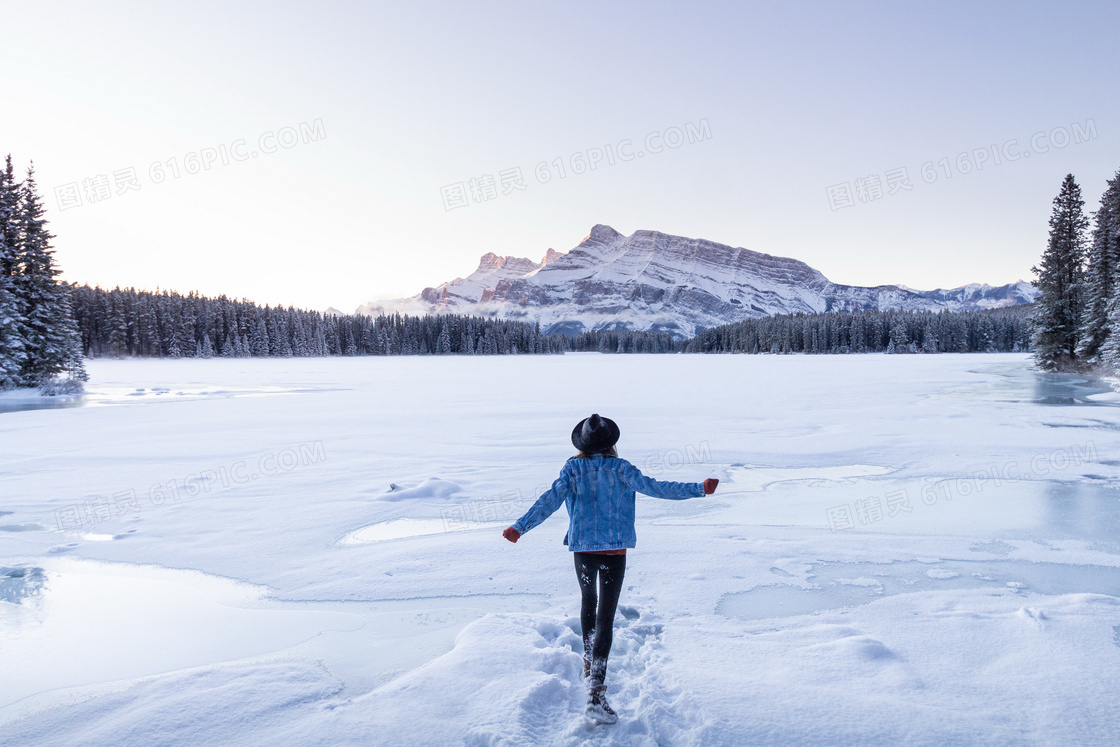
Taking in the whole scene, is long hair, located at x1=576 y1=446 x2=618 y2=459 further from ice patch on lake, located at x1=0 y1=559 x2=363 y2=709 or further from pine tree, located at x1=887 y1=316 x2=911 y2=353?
pine tree, located at x1=887 y1=316 x2=911 y2=353

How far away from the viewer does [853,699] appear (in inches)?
136

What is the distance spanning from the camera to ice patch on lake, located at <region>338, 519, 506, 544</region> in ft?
23.1

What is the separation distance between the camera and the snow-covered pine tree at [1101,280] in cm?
3228

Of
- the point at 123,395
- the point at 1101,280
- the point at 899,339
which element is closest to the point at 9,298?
the point at 123,395

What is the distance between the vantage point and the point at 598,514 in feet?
12.0

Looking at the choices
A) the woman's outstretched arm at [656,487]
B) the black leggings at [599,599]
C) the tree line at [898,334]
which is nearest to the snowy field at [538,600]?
the black leggings at [599,599]

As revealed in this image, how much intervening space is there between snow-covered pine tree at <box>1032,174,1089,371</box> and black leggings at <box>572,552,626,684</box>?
148 ft

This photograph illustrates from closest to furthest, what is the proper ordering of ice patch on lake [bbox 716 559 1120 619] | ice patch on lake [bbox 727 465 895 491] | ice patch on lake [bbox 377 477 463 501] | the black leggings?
the black leggings < ice patch on lake [bbox 716 559 1120 619] < ice patch on lake [bbox 377 477 463 501] < ice patch on lake [bbox 727 465 895 491]

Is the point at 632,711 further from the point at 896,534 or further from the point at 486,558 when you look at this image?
the point at 896,534

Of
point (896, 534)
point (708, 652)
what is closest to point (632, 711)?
point (708, 652)

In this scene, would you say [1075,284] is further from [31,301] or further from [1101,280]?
[31,301]

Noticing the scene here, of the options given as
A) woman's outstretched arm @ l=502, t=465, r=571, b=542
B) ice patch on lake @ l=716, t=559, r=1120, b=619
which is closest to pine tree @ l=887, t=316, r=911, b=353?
ice patch on lake @ l=716, t=559, r=1120, b=619

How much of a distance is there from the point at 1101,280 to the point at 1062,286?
3.54 m

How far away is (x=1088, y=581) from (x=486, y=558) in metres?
5.97
